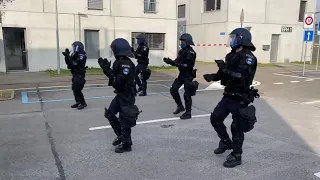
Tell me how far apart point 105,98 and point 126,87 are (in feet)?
15.5

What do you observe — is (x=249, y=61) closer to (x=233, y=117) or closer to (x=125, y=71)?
(x=233, y=117)

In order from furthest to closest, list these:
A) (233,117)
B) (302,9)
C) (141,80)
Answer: (302,9), (141,80), (233,117)

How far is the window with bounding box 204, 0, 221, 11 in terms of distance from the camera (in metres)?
22.1

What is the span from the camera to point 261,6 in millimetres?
22031

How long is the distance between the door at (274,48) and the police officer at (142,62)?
1685cm

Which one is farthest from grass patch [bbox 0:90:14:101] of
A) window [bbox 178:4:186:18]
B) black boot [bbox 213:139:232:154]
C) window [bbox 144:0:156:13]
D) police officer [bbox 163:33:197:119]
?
window [bbox 178:4:186:18]

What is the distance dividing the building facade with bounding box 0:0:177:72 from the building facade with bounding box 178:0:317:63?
5073mm

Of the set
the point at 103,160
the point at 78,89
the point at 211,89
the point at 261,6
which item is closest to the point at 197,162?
the point at 103,160

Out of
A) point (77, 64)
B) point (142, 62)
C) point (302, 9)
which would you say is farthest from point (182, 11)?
point (77, 64)

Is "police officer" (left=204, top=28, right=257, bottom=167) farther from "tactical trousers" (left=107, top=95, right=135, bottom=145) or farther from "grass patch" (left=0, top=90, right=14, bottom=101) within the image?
"grass patch" (left=0, top=90, right=14, bottom=101)

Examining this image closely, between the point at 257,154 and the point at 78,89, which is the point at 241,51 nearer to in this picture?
the point at 257,154

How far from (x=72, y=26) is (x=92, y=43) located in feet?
4.61

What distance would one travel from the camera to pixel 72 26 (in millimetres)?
15734

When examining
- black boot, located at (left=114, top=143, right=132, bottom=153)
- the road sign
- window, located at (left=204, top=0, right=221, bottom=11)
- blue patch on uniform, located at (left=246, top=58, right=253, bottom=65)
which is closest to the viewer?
blue patch on uniform, located at (left=246, top=58, right=253, bottom=65)
